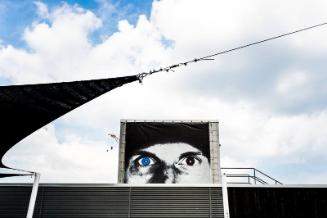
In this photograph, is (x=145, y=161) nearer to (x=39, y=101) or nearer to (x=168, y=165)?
(x=168, y=165)

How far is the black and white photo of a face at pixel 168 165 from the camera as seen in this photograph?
1739 centimetres

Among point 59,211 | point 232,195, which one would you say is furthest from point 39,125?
point 232,195

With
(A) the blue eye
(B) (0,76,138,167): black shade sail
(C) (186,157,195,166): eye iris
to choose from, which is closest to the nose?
(C) (186,157,195,166): eye iris

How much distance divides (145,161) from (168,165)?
1111mm

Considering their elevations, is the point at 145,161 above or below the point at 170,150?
below

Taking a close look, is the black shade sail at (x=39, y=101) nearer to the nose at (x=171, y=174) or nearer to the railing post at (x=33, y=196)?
the railing post at (x=33, y=196)

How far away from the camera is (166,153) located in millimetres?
17797

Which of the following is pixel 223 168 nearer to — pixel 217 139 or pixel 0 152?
pixel 217 139

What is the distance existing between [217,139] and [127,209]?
297 inches

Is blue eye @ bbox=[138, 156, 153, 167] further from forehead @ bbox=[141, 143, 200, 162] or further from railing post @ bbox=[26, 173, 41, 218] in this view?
railing post @ bbox=[26, 173, 41, 218]

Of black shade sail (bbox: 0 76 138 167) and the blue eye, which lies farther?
the blue eye

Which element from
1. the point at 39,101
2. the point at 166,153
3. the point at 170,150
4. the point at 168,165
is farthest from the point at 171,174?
the point at 39,101

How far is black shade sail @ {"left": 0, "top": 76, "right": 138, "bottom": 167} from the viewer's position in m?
8.75

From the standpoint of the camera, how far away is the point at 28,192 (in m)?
11.9
